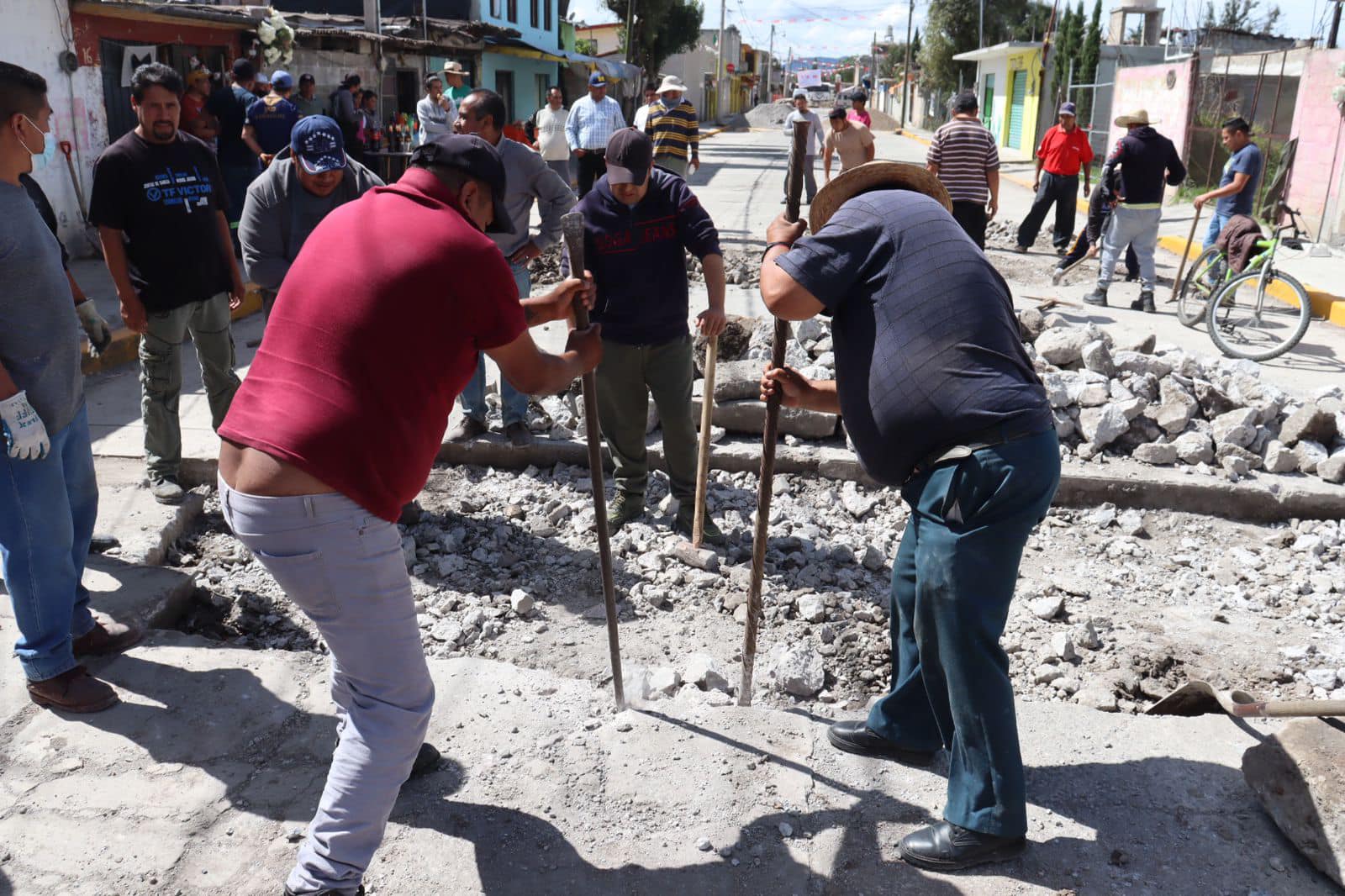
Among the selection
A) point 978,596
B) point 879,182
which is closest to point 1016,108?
point 879,182

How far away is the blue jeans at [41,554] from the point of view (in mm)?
3271

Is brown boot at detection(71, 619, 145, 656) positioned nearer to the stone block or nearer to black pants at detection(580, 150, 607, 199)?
the stone block

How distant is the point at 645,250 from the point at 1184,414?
3.39 metres

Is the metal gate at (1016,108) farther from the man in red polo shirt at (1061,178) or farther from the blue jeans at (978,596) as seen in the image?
the blue jeans at (978,596)

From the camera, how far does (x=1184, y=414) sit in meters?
6.08

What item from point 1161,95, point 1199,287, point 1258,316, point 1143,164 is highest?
point 1161,95

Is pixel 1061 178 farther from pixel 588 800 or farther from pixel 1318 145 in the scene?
pixel 588 800

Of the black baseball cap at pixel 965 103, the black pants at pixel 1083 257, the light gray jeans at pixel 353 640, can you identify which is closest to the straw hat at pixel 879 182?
the light gray jeans at pixel 353 640

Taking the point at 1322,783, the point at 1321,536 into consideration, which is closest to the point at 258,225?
the point at 1322,783

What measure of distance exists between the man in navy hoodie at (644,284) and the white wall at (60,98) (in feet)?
26.1

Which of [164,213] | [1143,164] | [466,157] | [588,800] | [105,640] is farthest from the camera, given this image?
[1143,164]

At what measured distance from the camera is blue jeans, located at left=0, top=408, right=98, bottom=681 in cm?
327

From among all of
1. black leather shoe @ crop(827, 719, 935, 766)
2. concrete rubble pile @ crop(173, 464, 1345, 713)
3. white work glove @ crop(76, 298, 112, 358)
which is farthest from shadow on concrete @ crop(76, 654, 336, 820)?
black leather shoe @ crop(827, 719, 935, 766)

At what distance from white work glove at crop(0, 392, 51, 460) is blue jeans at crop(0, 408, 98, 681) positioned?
0.08m
